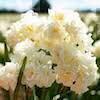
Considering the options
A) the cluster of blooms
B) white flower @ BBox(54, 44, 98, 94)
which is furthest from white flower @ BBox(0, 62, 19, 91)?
white flower @ BBox(54, 44, 98, 94)

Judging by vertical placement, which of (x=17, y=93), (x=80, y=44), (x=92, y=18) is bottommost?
(x=92, y=18)

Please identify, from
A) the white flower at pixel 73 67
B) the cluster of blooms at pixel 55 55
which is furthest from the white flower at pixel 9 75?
the white flower at pixel 73 67

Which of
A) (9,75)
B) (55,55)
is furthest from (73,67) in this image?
(9,75)

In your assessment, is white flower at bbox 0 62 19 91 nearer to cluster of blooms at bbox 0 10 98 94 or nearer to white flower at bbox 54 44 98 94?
cluster of blooms at bbox 0 10 98 94

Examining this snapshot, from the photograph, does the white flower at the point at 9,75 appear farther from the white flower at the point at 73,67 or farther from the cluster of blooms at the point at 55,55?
the white flower at the point at 73,67

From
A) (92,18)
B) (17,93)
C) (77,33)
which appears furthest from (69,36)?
(92,18)

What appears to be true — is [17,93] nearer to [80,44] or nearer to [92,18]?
[80,44]
